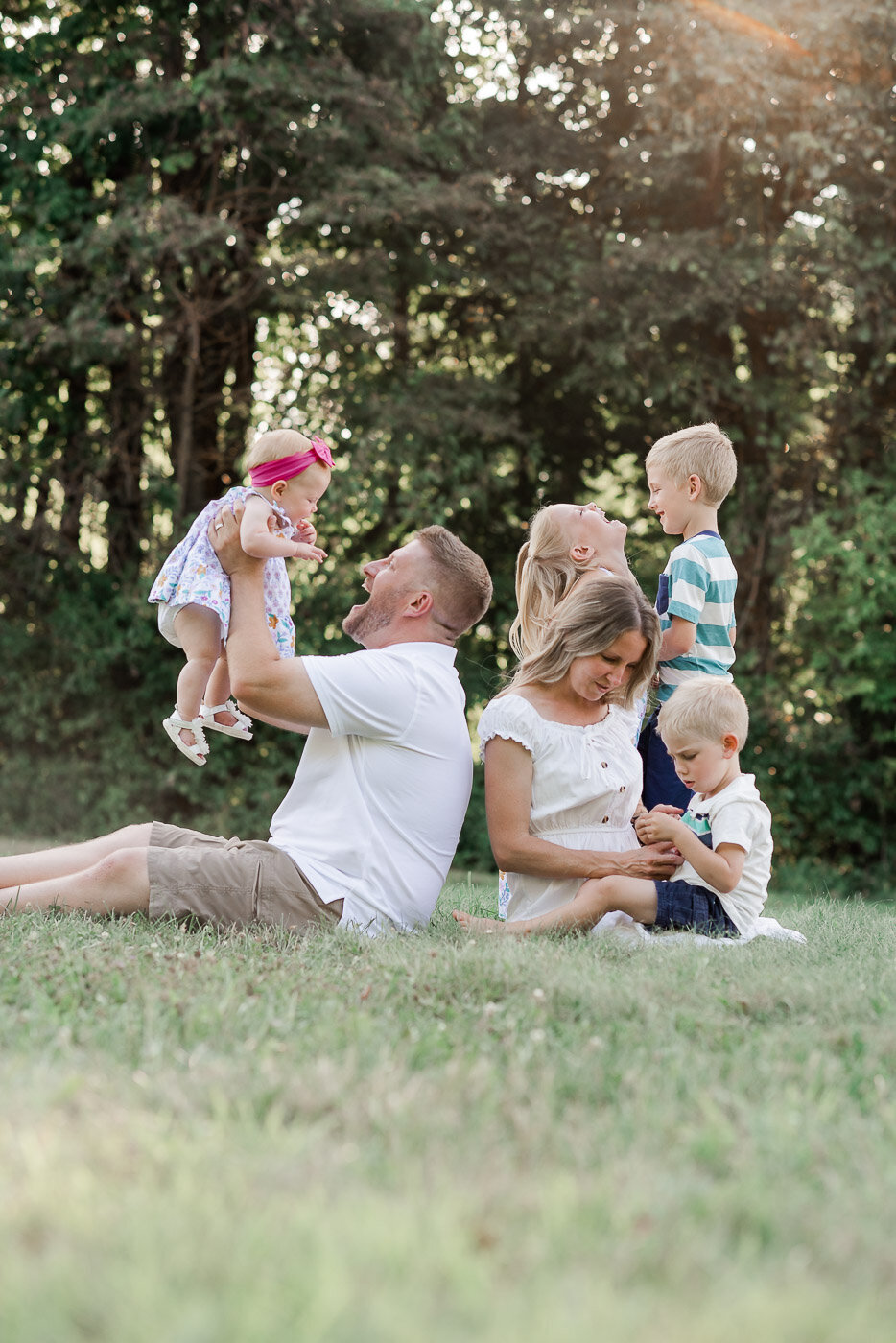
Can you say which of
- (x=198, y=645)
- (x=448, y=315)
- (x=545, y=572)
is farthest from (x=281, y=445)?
(x=448, y=315)

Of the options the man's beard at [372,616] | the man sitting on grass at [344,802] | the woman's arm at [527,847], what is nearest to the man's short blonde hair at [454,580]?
the man sitting on grass at [344,802]

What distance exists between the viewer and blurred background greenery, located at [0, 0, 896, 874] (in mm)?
10992

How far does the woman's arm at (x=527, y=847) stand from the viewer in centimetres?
411

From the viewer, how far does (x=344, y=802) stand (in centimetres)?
399

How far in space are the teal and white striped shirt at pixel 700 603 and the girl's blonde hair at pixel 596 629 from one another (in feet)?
1.70

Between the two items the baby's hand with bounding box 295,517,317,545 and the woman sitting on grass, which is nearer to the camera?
the woman sitting on grass

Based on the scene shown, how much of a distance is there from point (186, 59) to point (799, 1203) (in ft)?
40.0

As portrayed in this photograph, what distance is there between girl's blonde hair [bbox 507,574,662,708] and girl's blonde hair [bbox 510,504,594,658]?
0.42 meters

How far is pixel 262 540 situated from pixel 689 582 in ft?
5.27

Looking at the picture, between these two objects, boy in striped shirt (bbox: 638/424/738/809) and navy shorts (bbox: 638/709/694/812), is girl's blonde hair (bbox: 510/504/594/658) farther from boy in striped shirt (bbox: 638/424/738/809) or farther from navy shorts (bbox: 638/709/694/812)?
navy shorts (bbox: 638/709/694/812)

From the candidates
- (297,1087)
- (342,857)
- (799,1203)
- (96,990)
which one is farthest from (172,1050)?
(342,857)

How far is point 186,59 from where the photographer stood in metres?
11.8

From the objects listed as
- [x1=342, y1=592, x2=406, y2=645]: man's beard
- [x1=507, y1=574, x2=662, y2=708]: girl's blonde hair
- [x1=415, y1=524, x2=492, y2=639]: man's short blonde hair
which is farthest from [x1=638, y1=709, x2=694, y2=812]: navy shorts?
[x1=342, y1=592, x2=406, y2=645]: man's beard

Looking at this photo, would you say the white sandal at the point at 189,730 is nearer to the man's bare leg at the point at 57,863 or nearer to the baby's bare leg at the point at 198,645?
the baby's bare leg at the point at 198,645
